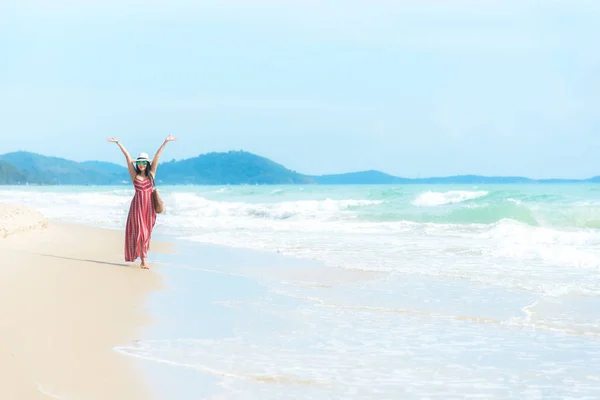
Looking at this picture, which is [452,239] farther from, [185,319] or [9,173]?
[9,173]

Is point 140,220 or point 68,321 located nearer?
point 68,321

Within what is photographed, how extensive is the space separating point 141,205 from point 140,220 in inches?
8.0

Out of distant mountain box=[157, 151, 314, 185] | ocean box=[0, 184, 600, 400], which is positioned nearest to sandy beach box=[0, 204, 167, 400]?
ocean box=[0, 184, 600, 400]

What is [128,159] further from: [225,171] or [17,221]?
[225,171]

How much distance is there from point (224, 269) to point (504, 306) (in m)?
4.19

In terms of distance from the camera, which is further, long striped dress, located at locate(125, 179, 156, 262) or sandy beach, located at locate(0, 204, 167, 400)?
long striped dress, located at locate(125, 179, 156, 262)

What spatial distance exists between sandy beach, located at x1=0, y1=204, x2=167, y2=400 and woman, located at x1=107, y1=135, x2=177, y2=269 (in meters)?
0.33

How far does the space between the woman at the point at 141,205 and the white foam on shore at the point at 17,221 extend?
3547mm

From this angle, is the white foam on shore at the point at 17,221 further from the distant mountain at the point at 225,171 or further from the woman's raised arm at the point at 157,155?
the distant mountain at the point at 225,171

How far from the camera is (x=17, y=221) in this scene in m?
13.9

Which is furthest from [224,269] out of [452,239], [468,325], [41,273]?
[452,239]

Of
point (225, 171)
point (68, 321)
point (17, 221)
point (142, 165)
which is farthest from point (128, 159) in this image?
point (225, 171)

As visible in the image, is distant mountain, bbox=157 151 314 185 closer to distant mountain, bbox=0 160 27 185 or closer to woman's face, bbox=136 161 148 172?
distant mountain, bbox=0 160 27 185

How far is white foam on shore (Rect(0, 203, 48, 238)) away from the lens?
1270 cm
